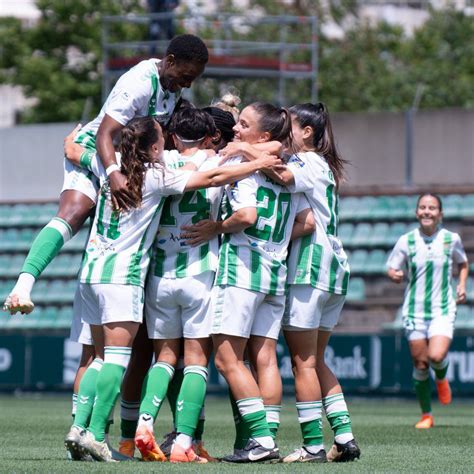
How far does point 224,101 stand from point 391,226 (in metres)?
12.4

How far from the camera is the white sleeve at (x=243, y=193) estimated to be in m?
8.16

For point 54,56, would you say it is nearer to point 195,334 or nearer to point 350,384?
point 350,384

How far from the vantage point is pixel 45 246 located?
27.9 feet

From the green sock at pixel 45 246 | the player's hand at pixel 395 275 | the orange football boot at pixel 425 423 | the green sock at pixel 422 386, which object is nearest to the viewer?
the green sock at pixel 45 246

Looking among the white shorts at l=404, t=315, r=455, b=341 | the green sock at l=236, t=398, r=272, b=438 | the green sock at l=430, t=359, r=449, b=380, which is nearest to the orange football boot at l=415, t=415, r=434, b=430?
the green sock at l=430, t=359, r=449, b=380

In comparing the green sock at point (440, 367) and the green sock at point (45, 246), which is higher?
the green sock at point (45, 246)

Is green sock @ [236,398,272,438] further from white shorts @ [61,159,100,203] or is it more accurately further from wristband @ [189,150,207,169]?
white shorts @ [61,159,100,203]

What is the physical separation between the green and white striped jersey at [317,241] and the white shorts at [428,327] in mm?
4914

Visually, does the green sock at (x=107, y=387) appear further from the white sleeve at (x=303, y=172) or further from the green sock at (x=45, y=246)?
the white sleeve at (x=303, y=172)

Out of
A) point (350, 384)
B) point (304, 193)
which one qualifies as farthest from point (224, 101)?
point (350, 384)

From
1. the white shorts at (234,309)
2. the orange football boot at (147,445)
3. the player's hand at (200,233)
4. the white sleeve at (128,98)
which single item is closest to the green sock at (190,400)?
the orange football boot at (147,445)

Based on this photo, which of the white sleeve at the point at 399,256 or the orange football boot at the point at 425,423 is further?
the white sleeve at the point at 399,256

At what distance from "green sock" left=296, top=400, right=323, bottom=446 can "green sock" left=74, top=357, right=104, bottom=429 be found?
3.74ft

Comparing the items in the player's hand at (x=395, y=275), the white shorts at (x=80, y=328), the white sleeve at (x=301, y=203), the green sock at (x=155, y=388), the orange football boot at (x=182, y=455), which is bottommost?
the orange football boot at (x=182, y=455)
